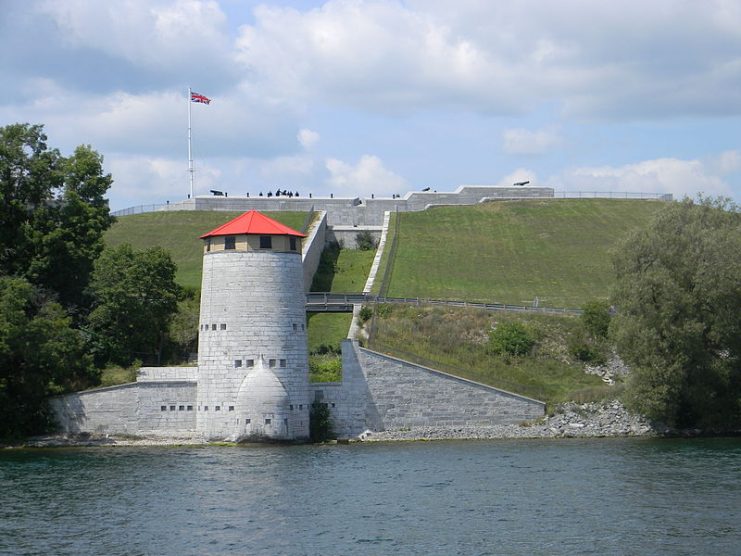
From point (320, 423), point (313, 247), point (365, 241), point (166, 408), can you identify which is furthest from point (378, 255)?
point (166, 408)

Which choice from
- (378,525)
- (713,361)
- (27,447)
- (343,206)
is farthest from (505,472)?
(343,206)

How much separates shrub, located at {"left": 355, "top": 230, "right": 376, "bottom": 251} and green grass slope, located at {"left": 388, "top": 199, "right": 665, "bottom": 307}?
2570 mm

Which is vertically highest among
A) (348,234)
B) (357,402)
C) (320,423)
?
(348,234)

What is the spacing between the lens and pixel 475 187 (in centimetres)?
11025

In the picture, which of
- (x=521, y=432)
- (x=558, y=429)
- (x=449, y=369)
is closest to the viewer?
(x=521, y=432)

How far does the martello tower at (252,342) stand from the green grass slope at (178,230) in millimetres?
23466

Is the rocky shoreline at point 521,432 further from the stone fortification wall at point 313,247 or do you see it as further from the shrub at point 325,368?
the stone fortification wall at point 313,247

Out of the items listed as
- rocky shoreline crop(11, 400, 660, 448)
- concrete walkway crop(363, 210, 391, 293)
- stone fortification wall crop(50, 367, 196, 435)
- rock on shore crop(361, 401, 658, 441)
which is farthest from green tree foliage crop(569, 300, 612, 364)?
stone fortification wall crop(50, 367, 196, 435)

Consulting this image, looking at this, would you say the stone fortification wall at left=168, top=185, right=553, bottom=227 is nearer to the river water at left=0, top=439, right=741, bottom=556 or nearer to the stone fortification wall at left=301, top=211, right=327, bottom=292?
the stone fortification wall at left=301, top=211, right=327, bottom=292

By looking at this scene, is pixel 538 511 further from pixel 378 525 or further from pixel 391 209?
pixel 391 209

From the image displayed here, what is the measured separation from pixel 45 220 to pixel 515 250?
1638 inches

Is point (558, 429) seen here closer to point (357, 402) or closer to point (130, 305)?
point (357, 402)

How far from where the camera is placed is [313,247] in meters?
84.1

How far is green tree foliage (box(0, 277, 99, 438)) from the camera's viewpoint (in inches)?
2112
